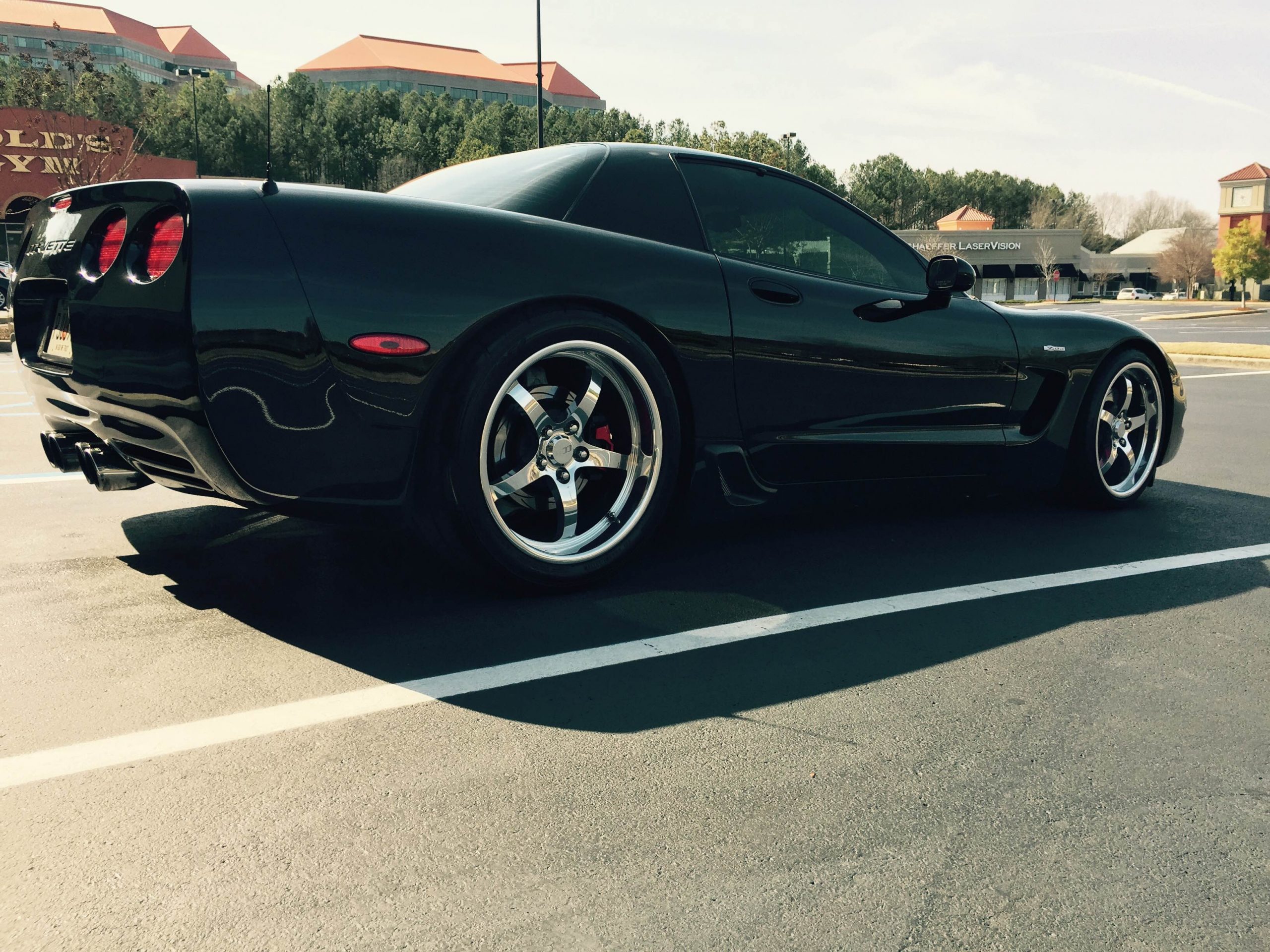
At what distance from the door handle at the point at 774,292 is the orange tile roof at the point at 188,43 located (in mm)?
157704

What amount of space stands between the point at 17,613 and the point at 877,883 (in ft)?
8.59

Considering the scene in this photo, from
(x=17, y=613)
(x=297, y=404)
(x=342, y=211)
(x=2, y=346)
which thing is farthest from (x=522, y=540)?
(x=2, y=346)

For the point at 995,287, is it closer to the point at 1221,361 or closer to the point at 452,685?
the point at 1221,361

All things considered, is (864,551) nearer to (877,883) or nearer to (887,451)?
(887,451)

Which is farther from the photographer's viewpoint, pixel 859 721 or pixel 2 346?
pixel 2 346

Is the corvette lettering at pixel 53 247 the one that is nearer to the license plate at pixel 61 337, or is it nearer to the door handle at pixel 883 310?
the license plate at pixel 61 337

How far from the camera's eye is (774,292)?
384cm

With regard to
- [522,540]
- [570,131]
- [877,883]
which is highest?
[570,131]

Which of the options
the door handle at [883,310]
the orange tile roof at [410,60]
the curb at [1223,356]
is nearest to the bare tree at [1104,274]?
the orange tile roof at [410,60]

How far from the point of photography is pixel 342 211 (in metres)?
3.06

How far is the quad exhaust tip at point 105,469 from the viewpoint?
343cm

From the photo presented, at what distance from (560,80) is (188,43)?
47.7 metres

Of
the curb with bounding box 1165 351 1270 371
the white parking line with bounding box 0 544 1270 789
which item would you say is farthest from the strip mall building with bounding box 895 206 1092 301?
the white parking line with bounding box 0 544 1270 789

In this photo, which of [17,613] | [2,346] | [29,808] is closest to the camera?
[29,808]
